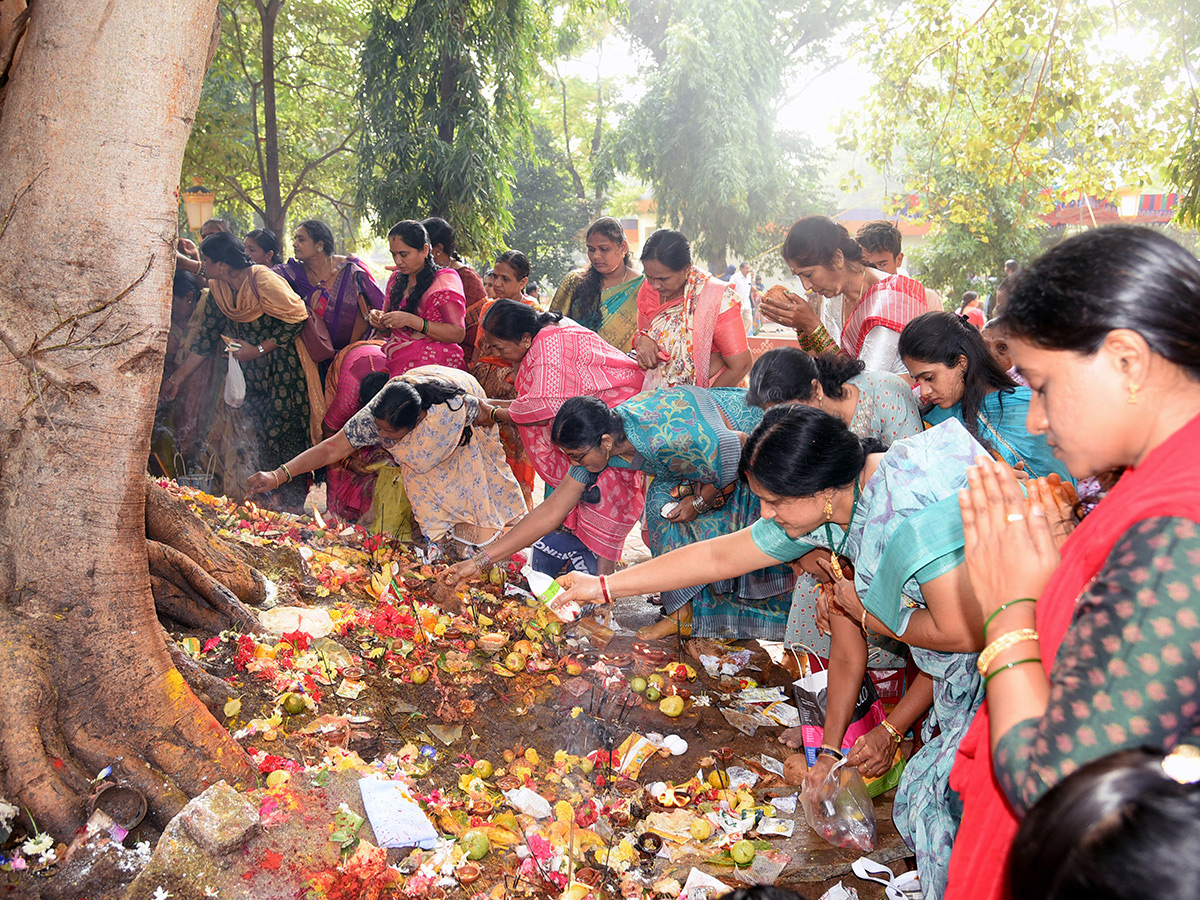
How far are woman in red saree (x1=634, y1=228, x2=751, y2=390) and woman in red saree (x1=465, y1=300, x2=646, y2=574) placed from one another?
0.26 metres

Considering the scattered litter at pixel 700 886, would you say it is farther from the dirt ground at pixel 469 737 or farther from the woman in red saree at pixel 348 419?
the woman in red saree at pixel 348 419

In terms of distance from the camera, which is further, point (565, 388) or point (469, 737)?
point (565, 388)

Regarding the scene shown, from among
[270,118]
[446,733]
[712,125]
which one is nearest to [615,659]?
[446,733]

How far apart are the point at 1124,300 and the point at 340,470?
4921 millimetres

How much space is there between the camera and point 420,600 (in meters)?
4.30

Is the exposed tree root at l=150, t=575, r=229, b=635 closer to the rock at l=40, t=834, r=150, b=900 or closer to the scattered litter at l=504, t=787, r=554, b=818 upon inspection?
the rock at l=40, t=834, r=150, b=900

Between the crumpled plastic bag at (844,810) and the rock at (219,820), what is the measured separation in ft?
6.11

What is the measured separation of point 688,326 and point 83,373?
3239 mm

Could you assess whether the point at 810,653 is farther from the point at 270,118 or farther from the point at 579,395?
the point at 270,118

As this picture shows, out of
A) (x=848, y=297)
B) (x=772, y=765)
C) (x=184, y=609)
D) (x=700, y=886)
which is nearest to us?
(x=700, y=886)

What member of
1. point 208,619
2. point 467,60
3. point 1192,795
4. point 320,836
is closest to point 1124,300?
point 1192,795

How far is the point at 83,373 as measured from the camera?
2.32m

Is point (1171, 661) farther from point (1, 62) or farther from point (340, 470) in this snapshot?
point (340, 470)

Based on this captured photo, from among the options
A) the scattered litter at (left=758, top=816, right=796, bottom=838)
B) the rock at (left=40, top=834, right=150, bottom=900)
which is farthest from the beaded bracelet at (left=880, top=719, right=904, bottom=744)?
the rock at (left=40, top=834, right=150, bottom=900)
